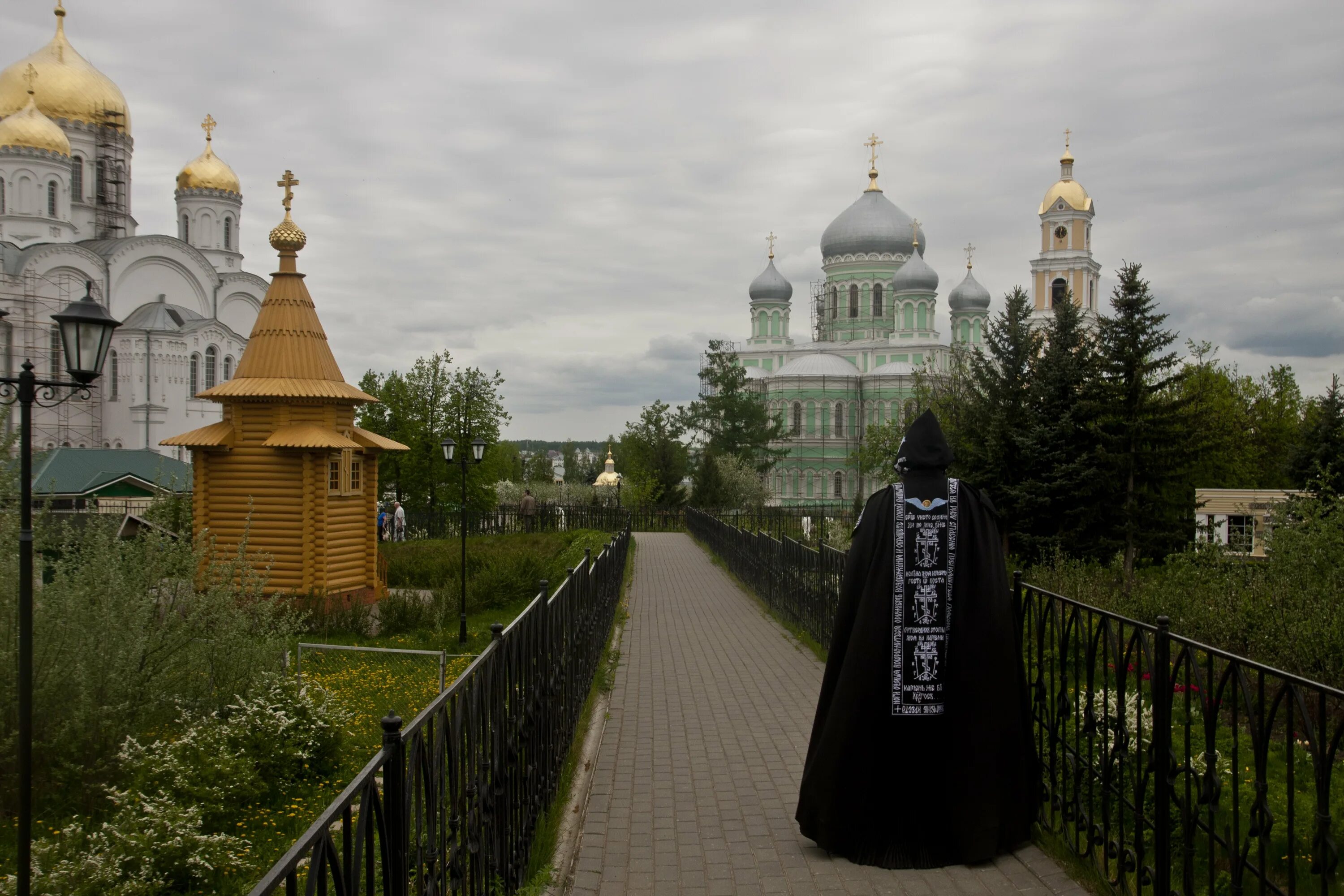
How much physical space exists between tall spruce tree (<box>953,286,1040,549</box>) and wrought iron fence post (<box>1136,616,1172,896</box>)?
65.3ft

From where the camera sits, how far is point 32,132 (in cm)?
3519

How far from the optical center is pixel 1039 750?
4.60 m

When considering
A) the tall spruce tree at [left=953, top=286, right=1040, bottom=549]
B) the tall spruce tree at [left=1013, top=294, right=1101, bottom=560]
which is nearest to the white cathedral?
the tall spruce tree at [left=953, top=286, right=1040, bottom=549]

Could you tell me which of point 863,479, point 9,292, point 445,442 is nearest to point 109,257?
point 9,292

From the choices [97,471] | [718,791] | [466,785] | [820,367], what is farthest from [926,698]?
[820,367]

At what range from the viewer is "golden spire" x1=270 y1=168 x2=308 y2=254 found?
15.5m

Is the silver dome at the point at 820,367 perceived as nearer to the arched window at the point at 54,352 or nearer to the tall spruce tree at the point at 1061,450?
the tall spruce tree at the point at 1061,450

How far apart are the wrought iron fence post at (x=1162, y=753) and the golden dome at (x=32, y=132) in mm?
41684

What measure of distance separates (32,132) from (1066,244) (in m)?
45.0

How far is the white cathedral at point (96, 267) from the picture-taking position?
112ft

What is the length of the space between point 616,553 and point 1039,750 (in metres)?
8.54

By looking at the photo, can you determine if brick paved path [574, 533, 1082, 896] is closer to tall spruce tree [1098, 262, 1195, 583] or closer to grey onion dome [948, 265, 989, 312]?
tall spruce tree [1098, 262, 1195, 583]

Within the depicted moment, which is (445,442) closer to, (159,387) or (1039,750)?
(1039,750)

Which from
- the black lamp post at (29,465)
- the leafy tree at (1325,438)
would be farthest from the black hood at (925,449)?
the leafy tree at (1325,438)
